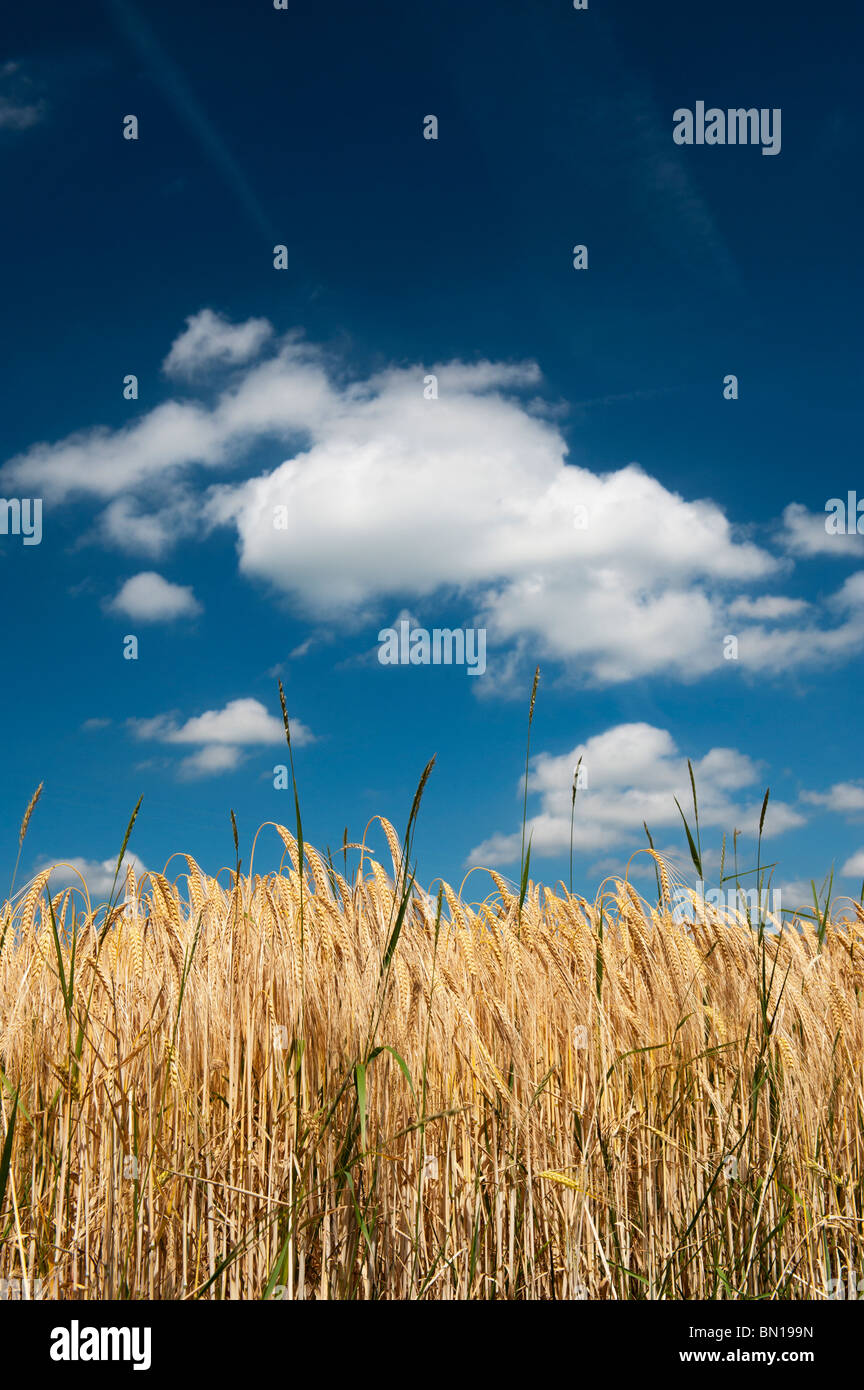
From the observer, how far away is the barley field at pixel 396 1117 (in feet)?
8.69

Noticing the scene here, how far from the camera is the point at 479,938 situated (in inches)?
170

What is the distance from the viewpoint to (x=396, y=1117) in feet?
9.47

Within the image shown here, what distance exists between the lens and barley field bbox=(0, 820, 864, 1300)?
2648 mm

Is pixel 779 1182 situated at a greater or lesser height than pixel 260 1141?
lesser

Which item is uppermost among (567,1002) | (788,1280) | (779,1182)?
(567,1002)
